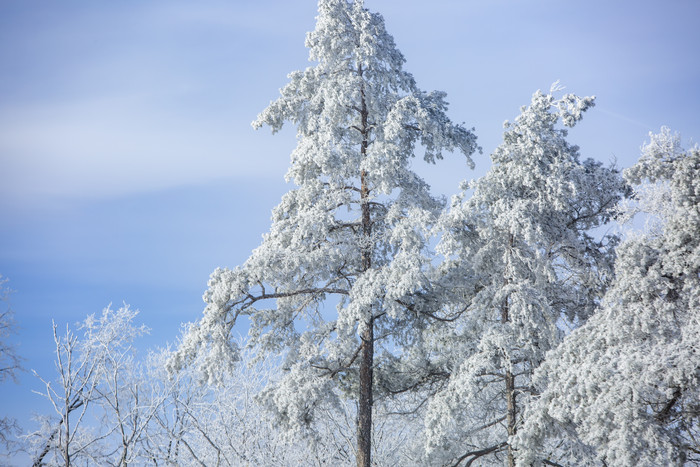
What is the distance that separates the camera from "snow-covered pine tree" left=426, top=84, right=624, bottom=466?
1405cm

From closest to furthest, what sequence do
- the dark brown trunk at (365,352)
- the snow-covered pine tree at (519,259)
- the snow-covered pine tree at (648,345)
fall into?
the snow-covered pine tree at (648,345), the snow-covered pine tree at (519,259), the dark brown trunk at (365,352)

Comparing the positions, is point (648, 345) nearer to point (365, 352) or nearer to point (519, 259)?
point (519, 259)

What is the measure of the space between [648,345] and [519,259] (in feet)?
13.5

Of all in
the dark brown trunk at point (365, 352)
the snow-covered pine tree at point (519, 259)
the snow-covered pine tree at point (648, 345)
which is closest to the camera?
the snow-covered pine tree at point (648, 345)

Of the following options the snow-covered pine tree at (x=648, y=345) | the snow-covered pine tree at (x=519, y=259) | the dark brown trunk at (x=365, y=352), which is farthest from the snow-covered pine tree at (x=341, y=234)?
the snow-covered pine tree at (x=648, y=345)

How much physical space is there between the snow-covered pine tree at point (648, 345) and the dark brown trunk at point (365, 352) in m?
3.67

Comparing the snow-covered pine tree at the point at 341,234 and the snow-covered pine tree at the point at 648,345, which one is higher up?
the snow-covered pine tree at the point at 341,234

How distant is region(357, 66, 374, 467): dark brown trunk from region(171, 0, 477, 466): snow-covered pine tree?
28mm

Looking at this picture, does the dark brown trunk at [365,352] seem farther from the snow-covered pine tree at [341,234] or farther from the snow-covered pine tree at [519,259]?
the snow-covered pine tree at [519,259]

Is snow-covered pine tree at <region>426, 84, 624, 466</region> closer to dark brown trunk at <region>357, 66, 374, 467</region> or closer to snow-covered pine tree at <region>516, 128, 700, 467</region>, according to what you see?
dark brown trunk at <region>357, 66, 374, 467</region>

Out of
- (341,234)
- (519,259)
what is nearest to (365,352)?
(341,234)

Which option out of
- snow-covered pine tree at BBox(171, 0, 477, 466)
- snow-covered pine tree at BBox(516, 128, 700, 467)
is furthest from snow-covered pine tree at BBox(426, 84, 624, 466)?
snow-covered pine tree at BBox(516, 128, 700, 467)

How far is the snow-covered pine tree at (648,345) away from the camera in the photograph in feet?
34.6

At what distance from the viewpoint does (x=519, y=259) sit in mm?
14836
